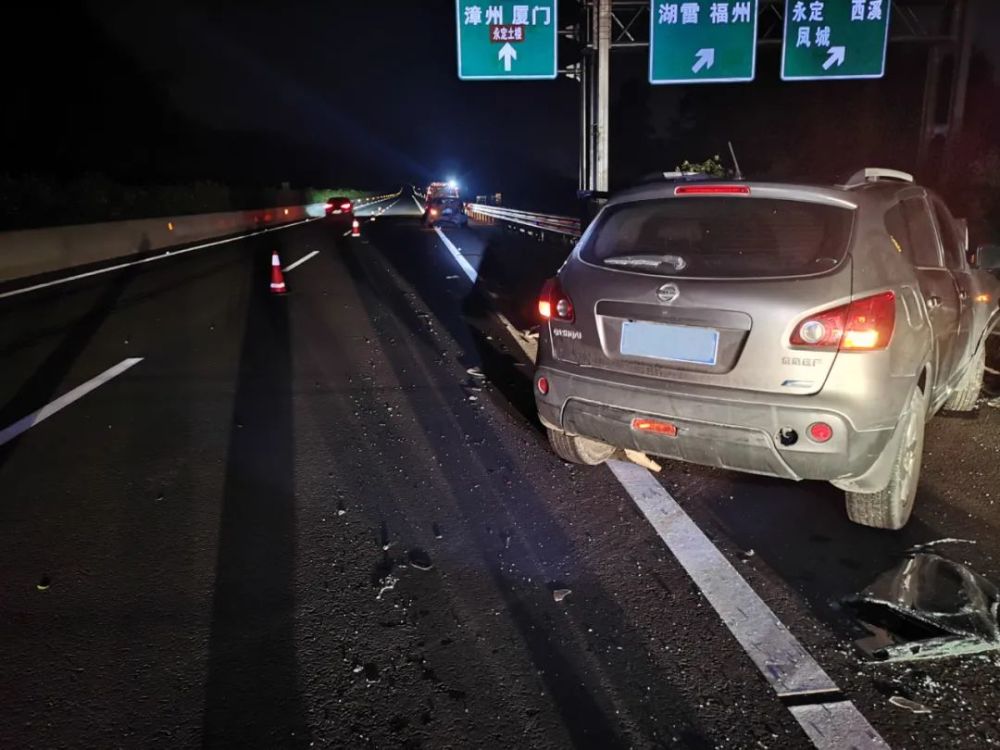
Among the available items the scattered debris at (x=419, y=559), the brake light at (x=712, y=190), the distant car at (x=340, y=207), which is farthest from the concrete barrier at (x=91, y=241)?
the distant car at (x=340, y=207)

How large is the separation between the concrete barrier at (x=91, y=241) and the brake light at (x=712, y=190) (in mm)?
15365

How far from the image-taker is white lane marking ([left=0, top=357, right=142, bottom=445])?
566 centimetres

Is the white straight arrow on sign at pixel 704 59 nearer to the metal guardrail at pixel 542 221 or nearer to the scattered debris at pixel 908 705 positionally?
the metal guardrail at pixel 542 221

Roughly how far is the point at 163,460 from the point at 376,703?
3051 mm

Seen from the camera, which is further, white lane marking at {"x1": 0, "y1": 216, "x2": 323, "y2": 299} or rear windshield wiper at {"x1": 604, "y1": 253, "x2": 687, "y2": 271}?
white lane marking at {"x1": 0, "y1": 216, "x2": 323, "y2": 299}

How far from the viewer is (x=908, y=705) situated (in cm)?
268

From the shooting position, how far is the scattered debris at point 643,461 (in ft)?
16.2

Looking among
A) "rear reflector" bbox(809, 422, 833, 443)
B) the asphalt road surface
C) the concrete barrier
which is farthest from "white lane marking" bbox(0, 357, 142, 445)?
the concrete barrier

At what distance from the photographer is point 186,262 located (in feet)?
60.2

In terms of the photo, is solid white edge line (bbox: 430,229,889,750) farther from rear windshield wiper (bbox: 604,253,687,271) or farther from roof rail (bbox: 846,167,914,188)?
roof rail (bbox: 846,167,914,188)

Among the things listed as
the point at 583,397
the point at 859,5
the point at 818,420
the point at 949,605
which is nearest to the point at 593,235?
the point at 583,397

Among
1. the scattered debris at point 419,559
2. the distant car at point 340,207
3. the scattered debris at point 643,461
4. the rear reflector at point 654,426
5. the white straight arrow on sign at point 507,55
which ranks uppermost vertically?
the white straight arrow on sign at point 507,55

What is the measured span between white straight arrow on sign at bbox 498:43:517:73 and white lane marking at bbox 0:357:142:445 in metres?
11.5

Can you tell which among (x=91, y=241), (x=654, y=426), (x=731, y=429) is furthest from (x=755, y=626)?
(x=91, y=241)
